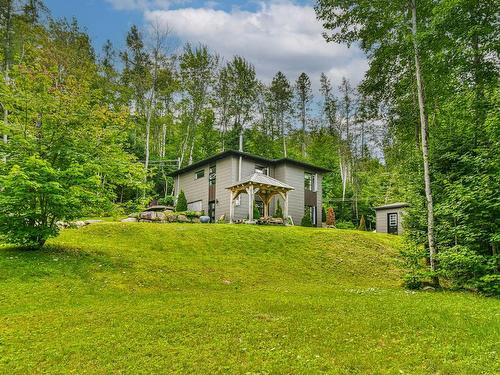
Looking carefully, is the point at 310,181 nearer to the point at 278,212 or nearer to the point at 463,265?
the point at 278,212

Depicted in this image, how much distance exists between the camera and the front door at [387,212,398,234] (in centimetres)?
2930

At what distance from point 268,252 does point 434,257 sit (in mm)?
6423

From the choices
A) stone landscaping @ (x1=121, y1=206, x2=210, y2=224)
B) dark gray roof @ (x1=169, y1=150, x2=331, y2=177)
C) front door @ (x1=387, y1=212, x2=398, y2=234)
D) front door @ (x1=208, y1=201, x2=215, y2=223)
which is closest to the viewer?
stone landscaping @ (x1=121, y1=206, x2=210, y2=224)

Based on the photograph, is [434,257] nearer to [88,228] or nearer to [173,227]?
[173,227]

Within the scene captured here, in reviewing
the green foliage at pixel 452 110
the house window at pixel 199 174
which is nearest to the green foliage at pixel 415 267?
the green foliage at pixel 452 110

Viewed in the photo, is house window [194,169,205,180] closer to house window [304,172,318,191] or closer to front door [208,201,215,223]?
front door [208,201,215,223]

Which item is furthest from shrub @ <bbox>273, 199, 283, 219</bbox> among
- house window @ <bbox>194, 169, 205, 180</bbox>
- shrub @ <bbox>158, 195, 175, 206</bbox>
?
shrub @ <bbox>158, 195, 175, 206</bbox>

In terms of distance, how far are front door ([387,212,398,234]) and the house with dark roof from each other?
303 inches

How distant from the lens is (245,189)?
2092 cm

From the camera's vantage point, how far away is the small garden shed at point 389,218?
29175mm

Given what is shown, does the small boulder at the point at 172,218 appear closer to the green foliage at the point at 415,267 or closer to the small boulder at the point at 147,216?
the small boulder at the point at 147,216

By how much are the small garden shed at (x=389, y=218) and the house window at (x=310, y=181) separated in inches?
313

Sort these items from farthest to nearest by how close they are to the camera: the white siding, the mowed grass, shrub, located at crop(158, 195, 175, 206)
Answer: shrub, located at crop(158, 195, 175, 206)
the white siding
the mowed grass

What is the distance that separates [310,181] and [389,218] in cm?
897
